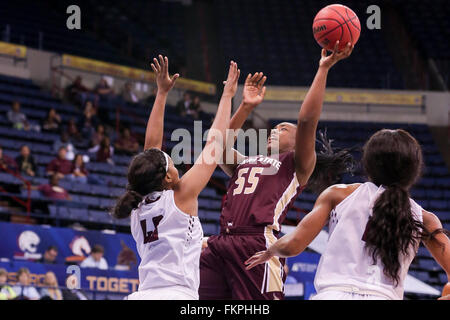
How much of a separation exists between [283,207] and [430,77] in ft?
52.9

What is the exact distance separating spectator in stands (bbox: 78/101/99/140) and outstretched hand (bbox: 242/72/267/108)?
33.5 feet

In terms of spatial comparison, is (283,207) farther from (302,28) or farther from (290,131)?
(302,28)

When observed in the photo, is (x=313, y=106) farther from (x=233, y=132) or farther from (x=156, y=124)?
(x=156, y=124)

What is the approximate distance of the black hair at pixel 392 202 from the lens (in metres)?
2.76

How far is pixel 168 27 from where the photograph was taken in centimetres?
2045

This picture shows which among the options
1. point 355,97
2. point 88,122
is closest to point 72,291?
point 88,122

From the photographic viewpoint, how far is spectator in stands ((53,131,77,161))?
12461mm

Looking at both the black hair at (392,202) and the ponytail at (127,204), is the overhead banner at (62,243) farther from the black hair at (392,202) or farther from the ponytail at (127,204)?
the black hair at (392,202)

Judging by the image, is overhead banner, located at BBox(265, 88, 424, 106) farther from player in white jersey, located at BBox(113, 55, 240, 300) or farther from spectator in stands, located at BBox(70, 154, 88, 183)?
player in white jersey, located at BBox(113, 55, 240, 300)

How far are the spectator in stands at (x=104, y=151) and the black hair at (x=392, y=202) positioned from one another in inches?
419

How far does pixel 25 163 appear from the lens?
1154 cm

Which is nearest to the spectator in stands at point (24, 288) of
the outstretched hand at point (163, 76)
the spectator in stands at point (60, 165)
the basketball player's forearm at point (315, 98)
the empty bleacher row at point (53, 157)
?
the empty bleacher row at point (53, 157)

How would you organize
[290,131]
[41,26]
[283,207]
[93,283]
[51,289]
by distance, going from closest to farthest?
[283,207] < [290,131] < [51,289] < [93,283] < [41,26]
